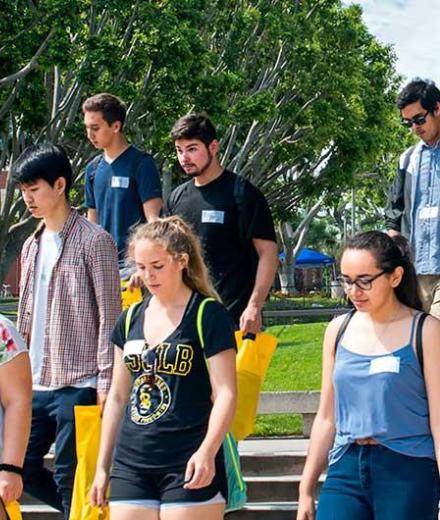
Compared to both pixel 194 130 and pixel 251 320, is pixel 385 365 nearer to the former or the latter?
pixel 251 320

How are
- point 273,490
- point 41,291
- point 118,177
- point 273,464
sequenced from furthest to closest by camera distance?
point 273,464
point 273,490
point 118,177
point 41,291

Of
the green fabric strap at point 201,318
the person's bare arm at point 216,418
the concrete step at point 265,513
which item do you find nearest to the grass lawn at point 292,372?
the concrete step at point 265,513

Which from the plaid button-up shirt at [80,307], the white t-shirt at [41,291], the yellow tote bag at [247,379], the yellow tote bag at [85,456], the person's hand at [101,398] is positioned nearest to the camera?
the yellow tote bag at [85,456]

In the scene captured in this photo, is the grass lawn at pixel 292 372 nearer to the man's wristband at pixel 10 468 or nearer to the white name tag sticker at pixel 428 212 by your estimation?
the white name tag sticker at pixel 428 212

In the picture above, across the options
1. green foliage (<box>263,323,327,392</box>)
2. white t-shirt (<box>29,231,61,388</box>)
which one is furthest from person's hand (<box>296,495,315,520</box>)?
green foliage (<box>263,323,327,392</box>)

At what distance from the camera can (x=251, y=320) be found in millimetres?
5531

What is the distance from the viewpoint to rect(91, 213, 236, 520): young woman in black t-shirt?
402 cm

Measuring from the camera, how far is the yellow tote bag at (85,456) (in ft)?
15.2

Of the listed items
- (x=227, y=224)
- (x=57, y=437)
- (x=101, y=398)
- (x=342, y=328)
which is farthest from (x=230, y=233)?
(x=342, y=328)

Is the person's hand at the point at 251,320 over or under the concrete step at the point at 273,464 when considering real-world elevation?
over

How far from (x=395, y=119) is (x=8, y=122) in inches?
864

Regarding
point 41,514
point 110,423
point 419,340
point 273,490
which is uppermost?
point 419,340

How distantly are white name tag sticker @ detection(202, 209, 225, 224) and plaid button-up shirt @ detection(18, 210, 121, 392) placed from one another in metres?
0.73

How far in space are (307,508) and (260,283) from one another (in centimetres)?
183
